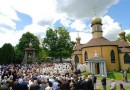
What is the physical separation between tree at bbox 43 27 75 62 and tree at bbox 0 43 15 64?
1153 cm

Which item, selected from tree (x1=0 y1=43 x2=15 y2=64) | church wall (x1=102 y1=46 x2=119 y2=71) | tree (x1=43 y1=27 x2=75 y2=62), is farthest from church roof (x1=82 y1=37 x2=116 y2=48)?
tree (x1=0 y1=43 x2=15 y2=64)

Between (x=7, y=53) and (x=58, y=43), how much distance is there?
54.0ft

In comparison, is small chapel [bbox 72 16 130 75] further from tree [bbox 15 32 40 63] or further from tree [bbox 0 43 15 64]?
tree [bbox 15 32 40 63]

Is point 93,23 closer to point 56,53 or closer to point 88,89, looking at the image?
point 56,53

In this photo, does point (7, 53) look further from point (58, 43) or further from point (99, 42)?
point (99, 42)

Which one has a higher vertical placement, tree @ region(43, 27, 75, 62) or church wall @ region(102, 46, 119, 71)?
tree @ region(43, 27, 75, 62)

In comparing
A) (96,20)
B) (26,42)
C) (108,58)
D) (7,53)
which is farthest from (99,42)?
(26,42)

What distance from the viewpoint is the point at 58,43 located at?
68062 mm

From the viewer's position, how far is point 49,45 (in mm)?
68875

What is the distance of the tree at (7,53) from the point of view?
63094mm

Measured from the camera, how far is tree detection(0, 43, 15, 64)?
6309 cm

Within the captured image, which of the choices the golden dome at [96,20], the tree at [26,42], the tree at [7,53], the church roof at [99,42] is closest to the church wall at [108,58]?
the church roof at [99,42]

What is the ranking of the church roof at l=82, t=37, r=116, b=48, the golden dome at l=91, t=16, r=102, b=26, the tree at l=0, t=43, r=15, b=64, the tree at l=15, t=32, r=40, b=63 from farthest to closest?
the tree at l=15, t=32, r=40, b=63 < the tree at l=0, t=43, r=15, b=64 < the golden dome at l=91, t=16, r=102, b=26 < the church roof at l=82, t=37, r=116, b=48

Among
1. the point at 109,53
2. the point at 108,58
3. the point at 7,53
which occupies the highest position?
the point at 7,53
